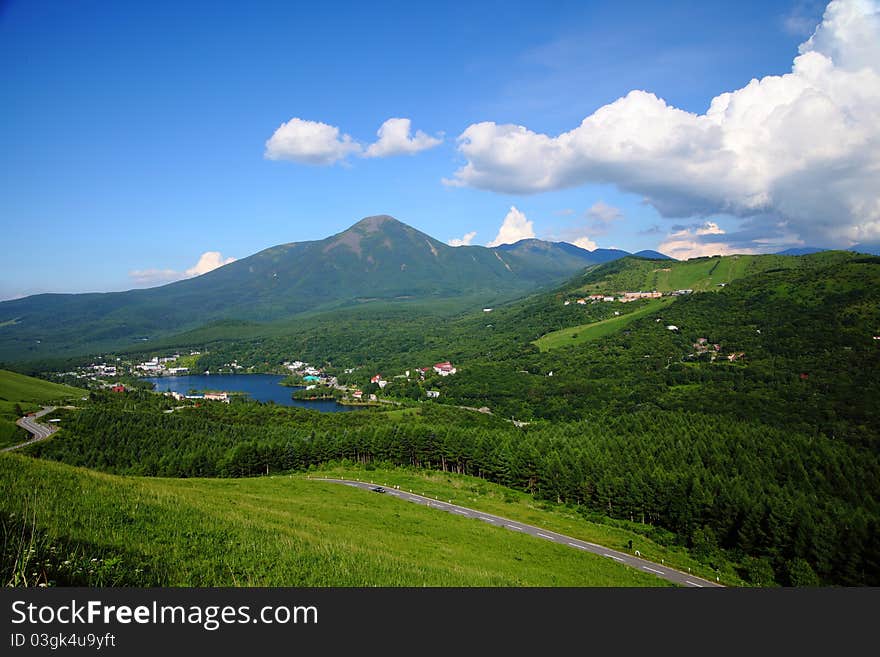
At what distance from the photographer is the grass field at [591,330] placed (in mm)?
112125

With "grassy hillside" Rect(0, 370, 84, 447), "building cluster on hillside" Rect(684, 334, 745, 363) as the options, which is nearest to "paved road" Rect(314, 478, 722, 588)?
"grassy hillside" Rect(0, 370, 84, 447)

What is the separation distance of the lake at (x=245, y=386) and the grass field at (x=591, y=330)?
54.3m

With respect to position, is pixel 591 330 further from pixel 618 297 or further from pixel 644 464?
pixel 644 464

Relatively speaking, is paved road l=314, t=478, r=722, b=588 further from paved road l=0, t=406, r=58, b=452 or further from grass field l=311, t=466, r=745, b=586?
paved road l=0, t=406, r=58, b=452

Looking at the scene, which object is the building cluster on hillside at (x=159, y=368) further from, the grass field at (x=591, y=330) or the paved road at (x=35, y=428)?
the grass field at (x=591, y=330)

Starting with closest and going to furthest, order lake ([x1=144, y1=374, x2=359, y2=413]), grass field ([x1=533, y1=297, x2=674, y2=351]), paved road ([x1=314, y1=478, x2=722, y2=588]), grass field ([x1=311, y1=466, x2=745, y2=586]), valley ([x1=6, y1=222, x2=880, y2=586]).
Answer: paved road ([x1=314, y1=478, x2=722, y2=588]), grass field ([x1=311, y1=466, x2=745, y2=586]), valley ([x1=6, y1=222, x2=880, y2=586]), lake ([x1=144, y1=374, x2=359, y2=413]), grass field ([x1=533, y1=297, x2=674, y2=351])

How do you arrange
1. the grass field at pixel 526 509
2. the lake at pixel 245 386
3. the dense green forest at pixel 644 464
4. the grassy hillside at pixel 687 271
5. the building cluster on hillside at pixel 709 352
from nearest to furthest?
the grass field at pixel 526 509, the dense green forest at pixel 644 464, the building cluster on hillside at pixel 709 352, the lake at pixel 245 386, the grassy hillside at pixel 687 271

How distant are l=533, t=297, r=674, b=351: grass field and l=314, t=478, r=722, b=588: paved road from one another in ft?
280

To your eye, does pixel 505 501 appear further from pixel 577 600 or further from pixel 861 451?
pixel 861 451

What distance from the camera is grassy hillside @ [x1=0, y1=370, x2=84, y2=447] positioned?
46.2m

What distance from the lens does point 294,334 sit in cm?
19662

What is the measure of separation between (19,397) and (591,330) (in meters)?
114

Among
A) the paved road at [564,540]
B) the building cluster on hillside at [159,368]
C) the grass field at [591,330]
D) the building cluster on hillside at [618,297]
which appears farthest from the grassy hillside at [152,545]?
the building cluster on hillside at [159,368]

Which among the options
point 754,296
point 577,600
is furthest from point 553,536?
point 754,296
